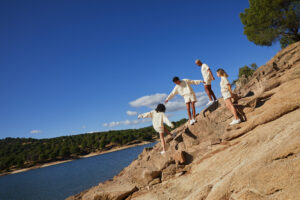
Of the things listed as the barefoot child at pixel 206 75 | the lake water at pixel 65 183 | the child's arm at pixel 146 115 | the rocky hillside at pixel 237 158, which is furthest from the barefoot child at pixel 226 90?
the lake water at pixel 65 183

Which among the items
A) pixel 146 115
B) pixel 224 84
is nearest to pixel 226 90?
pixel 224 84

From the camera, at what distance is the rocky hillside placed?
13.8ft

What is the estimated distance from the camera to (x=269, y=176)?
4.17 m

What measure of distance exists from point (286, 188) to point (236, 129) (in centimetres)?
484

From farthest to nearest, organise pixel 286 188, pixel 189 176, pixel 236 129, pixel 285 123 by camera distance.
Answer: pixel 236 129 < pixel 189 176 < pixel 285 123 < pixel 286 188

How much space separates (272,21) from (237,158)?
29655mm

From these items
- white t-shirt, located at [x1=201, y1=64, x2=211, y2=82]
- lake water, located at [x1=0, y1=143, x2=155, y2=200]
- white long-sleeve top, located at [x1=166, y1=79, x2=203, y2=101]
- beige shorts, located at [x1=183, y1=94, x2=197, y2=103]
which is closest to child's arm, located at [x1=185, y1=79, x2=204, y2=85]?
white long-sleeve top, located at [x1=166, y1=79, x2=203, y2=101]

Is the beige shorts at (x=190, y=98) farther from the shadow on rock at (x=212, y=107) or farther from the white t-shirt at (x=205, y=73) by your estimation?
the shadow on rock at (x=212, y=107)

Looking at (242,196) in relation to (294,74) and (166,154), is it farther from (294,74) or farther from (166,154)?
(294,74)

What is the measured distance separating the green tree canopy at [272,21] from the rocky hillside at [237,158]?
18.6 metres

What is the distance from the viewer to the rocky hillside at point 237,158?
4211 mm

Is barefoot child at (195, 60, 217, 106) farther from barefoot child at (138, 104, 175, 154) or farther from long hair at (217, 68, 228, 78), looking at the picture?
barefoot child at (138, 104, 175, 154)

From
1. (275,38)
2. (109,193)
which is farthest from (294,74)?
(275,38)

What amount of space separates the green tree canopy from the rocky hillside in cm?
1865
